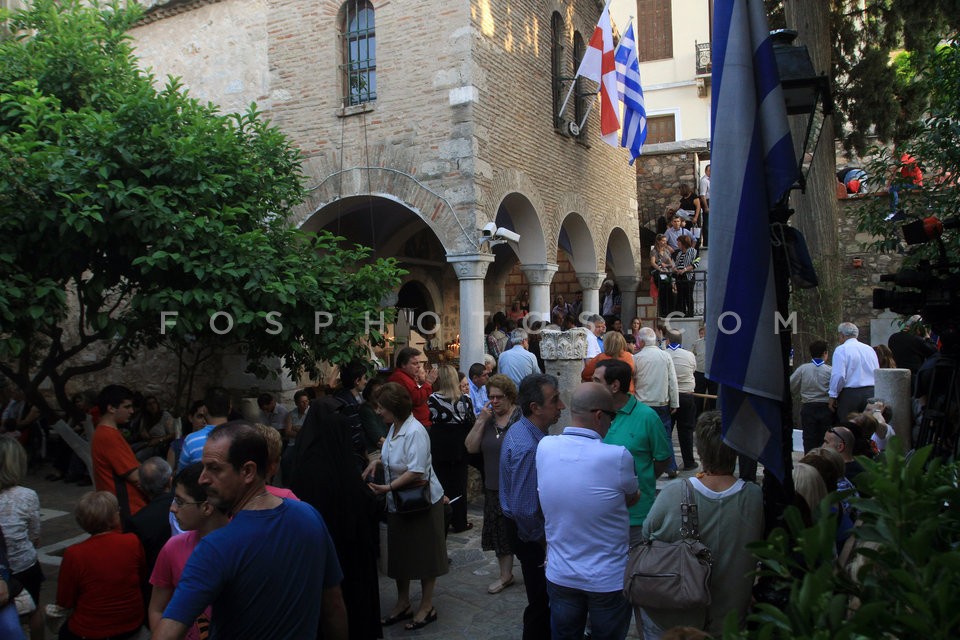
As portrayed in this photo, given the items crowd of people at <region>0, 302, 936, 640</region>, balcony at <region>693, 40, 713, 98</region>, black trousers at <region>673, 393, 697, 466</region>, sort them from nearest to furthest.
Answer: crowd of people at <region>0, 302, 936, 640</region> < black trousers at <region>673, 393, 697, 466</region> < balcony at <region>693, 40, 713, 98</region>

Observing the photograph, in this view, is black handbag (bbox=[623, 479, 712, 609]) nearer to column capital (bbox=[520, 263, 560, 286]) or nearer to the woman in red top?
the woman in red top

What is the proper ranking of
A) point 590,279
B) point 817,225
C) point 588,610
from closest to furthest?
point 588,610 → point 817,225 → point 590,279

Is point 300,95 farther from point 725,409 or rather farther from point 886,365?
point 725,409

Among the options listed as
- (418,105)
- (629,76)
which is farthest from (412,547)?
(629,76)

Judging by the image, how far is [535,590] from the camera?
3959mm

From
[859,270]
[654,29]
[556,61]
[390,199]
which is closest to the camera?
[390,199]

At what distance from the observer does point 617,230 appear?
53.1 ft

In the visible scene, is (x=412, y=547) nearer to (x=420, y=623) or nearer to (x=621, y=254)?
(x=420, y=623)

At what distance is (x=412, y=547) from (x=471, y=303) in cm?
616

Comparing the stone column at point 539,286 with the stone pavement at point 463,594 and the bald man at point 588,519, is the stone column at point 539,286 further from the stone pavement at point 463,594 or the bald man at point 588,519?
the bald man at point 588,519

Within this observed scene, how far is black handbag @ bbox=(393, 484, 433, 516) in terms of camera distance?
461 centimetres

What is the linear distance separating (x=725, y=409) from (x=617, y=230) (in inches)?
545

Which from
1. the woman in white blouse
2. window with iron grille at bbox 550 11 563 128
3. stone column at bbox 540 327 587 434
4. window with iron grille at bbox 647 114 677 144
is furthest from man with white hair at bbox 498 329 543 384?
window with iron grille at bbox 647 114 677 144

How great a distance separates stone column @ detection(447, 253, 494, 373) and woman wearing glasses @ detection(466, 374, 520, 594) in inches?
204
